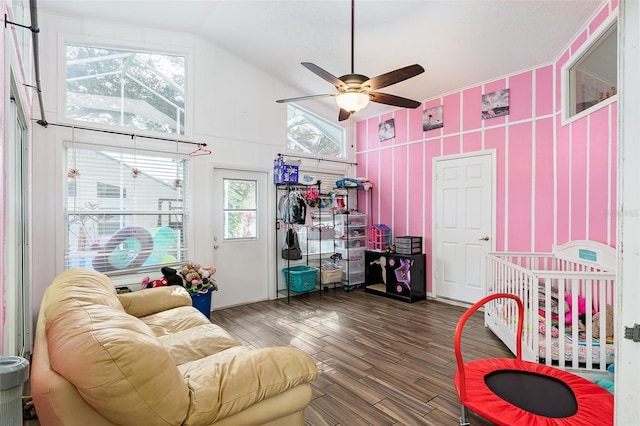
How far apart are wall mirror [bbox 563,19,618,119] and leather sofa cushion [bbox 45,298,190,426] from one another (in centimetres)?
357

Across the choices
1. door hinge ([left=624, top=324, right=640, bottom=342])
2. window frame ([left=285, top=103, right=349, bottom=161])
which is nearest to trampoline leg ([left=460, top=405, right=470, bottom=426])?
door hinge ([left=624, top=324, right=640, bottom=342])

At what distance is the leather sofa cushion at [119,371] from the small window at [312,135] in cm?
417

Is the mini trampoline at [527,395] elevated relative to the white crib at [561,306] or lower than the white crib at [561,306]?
lower

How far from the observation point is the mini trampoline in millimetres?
1672

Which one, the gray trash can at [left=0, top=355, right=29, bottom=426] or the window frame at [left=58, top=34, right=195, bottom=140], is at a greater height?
the window frame at [left=58, top=34, right=195, bottom=140]

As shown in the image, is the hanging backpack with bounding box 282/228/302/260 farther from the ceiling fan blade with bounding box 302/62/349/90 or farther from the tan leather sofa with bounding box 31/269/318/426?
the tan leather sofa with bounding box 31/269/318/426


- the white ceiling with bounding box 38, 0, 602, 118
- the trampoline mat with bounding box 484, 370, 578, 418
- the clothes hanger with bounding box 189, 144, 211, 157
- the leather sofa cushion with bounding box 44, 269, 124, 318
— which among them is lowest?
the trampoline mat with bounding box 484, 370, 578, 418

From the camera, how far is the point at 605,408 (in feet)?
5.60

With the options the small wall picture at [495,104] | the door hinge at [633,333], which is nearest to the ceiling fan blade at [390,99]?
the small wall picture at [495,104]

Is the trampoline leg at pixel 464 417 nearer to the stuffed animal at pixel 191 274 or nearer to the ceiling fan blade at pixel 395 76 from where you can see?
the ceiling fan blade at pixel 395 76

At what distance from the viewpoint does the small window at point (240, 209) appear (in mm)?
4547

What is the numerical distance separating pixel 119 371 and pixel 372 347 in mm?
2446

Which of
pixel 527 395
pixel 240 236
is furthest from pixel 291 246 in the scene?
pixel 527 395

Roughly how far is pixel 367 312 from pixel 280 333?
123 centimetres
